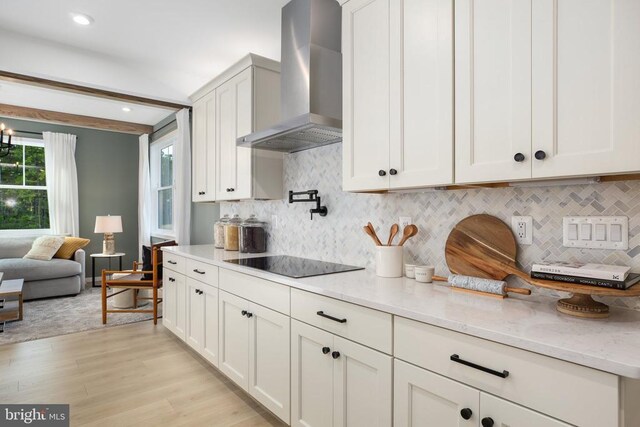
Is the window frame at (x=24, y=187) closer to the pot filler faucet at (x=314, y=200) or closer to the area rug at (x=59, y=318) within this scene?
the area rug at (x=59, y=318)

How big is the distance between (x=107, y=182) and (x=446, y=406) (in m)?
6.80

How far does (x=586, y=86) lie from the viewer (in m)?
1.15

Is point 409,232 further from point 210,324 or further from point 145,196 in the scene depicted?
point 145,196

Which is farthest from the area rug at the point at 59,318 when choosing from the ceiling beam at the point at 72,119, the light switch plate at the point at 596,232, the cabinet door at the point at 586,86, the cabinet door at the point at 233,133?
the cabinet door at the point at 586,86

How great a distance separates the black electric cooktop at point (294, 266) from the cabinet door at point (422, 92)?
2.22 ft

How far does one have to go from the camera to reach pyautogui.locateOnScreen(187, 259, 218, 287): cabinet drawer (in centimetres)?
262

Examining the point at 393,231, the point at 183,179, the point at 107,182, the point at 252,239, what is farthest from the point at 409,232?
the point at 107,182


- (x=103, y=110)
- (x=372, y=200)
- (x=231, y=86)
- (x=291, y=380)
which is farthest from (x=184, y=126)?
(x=291, y=380)

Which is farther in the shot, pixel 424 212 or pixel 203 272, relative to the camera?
pixel 203 272

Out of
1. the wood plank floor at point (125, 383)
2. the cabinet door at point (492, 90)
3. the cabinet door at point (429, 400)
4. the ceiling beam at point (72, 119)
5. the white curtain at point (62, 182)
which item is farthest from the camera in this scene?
the white curtain at point (62, 182)

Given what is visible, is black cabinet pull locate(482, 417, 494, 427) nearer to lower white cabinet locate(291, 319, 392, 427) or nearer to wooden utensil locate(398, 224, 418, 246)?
lower white cabinet locate(291, 319, 392, 427)

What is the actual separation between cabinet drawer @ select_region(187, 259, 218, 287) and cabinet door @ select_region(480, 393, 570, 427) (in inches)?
76.2

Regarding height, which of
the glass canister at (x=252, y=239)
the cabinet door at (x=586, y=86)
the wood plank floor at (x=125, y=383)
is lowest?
the wood plank floor at (x=125, y=383)

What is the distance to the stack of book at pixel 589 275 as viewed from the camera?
1.12m
